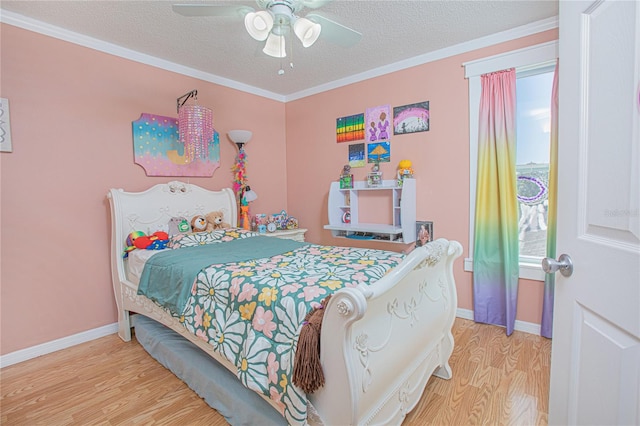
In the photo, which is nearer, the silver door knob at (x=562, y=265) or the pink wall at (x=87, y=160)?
the silver door knob at (x=562, y=265)

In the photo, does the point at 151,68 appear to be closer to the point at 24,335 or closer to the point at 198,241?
the point at 198,241

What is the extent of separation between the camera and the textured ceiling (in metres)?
2.11

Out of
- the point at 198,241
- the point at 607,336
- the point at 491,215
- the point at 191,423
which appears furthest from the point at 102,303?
the point at 491,215

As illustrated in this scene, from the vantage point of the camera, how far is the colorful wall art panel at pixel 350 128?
11.1ft

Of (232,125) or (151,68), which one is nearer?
(151,68)

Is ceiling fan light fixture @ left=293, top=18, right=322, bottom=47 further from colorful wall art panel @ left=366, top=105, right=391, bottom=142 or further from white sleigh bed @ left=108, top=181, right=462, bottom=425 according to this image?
colorful wall art panel @ left=366, top=105, right=391, bottom=142

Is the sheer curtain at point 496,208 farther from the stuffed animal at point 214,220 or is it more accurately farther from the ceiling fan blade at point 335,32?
the stuffed animal at point 214,220

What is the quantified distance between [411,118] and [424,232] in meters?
1.15

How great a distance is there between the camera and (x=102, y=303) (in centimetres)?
262

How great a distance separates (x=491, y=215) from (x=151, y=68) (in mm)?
3388

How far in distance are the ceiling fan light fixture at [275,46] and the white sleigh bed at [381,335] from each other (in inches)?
58.4

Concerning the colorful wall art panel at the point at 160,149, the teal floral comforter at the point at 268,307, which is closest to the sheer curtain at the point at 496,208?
the teal floral comforter at the point at 268,307

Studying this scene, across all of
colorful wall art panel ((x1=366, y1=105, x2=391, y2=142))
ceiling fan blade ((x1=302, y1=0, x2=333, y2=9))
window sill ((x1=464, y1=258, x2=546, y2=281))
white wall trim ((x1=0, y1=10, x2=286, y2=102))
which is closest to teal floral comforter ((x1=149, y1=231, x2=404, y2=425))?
window sill ((x1=464, y1=258, x2=546, y2=281))

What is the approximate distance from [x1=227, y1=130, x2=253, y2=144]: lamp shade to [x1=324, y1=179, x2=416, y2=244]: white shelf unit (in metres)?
1.11
